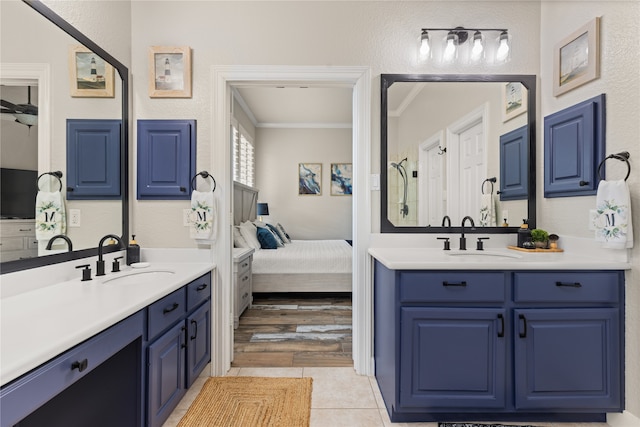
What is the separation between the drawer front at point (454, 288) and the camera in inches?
68.0

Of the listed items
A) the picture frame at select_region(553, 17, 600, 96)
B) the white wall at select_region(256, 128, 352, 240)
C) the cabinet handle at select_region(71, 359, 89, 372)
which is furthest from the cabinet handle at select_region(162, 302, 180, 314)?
the white wall at select_region(256, 128, 352, 240)

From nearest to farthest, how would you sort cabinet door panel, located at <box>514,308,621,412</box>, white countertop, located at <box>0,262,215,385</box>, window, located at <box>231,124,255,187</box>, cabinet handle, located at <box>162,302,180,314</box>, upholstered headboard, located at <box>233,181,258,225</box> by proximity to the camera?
white countertop, located at <box>0,262,215,385</box>, cabinet handle, located at <box>162,302,180,314</box>, cabinet door panel, located at <box>514,308,621,412</box>, upholstered headboard, located at <box>233,181,258,225</box>, window, located at <box>231,124,255,187</box>

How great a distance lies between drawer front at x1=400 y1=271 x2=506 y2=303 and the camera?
1727 mm

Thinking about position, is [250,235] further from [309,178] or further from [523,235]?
[523,235]

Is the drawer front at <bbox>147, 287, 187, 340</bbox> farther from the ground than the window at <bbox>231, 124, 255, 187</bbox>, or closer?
closer

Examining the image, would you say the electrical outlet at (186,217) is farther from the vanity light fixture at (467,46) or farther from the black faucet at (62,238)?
the vanity light fixture at (467,46)

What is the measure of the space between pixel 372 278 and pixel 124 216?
1.81 m

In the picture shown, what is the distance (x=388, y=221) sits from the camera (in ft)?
7.73

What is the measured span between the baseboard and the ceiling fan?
130 inches

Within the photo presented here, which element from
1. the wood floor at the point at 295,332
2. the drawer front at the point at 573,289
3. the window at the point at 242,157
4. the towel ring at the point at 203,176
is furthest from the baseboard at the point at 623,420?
the window at the point at 242,157

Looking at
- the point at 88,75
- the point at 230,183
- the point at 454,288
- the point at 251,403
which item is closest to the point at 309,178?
the point at 230,183

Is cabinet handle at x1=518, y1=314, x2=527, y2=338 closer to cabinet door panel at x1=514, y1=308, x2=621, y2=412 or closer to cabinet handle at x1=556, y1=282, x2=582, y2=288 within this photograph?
cabinet door panel at x1=514, y1=308, x2=621, y2=412

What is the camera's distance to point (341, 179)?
658cm

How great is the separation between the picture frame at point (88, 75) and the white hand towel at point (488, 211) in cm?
268
